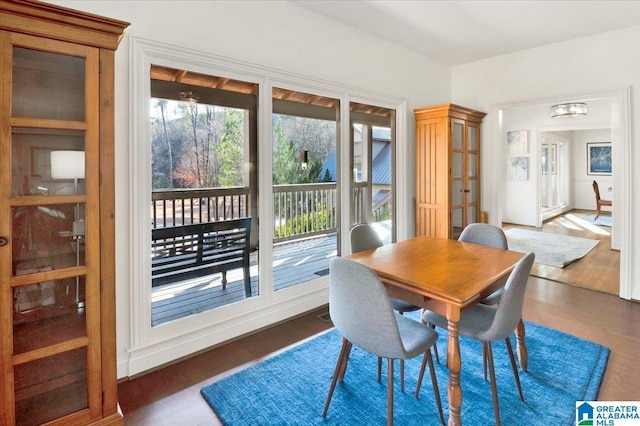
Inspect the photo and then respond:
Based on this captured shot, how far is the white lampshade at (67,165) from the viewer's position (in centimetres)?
161

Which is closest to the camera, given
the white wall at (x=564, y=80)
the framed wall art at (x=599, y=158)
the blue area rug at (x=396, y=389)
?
the blue area rug at (x=396, y=389)

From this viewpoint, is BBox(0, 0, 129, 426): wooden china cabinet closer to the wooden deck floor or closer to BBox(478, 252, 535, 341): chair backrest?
the wooden deck floor

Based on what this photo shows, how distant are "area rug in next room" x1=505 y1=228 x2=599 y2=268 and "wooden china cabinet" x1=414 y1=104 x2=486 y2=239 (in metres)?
1.68

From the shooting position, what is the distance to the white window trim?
7.39 ft

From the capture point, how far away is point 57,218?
1625mm

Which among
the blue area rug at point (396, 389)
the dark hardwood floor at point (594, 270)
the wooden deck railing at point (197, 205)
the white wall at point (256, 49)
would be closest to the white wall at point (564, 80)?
the dark hardwood floor at point (594, 270)

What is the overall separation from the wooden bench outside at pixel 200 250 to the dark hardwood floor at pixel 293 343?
0.54 m

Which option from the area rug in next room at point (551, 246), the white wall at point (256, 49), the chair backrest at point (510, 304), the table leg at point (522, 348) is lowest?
the table leg at point (522, 348)

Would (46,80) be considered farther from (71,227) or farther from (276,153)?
(276,153)

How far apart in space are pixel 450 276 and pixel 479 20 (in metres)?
2.81

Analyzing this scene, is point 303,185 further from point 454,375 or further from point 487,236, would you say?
point 454,375

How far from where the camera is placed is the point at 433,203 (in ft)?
13.5

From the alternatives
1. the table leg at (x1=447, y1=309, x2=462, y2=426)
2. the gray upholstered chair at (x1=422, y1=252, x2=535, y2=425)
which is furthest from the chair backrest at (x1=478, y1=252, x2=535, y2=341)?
the table leg at (x1=447, y1=309, x2=462, y2=426)

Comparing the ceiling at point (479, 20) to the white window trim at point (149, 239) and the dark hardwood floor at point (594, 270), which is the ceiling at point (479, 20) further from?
the dark hardwood floor at point (594, 270)
